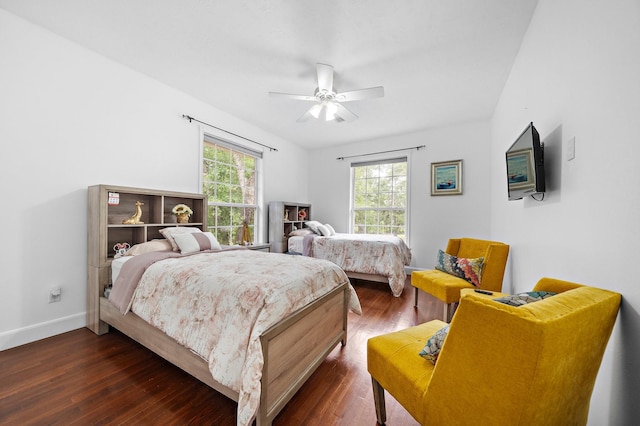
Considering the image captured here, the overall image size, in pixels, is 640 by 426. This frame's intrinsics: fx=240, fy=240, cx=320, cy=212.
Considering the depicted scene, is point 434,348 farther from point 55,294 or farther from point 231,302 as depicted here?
point 55,294

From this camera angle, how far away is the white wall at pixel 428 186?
404cm

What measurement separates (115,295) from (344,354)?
1965 mm

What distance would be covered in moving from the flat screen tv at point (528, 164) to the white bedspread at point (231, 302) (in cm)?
147

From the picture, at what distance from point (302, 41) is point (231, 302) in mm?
2243

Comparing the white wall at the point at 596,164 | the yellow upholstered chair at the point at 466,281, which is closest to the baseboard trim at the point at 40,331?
the yellow upholstered chair at the point at 466,281

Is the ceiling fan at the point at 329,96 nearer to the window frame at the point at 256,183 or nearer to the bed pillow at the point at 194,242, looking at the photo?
the window frame at the point at 256,183

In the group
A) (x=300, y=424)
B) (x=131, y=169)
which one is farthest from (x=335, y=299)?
(x=131, y=169)

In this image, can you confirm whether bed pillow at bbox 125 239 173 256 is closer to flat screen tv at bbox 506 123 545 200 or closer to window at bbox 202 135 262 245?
window at bbox 202 135 262 245

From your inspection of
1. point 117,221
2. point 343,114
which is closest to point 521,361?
point 343,114

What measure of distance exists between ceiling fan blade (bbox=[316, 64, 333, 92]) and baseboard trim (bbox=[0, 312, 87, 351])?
3348mm

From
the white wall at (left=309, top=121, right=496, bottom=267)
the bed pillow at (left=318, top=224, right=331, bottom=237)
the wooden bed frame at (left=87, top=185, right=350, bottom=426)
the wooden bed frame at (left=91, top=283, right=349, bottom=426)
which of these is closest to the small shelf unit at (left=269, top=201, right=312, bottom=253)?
the bed pillow at (left=318, top=224, right=331, bottom=237)

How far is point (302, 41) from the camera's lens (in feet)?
7.13

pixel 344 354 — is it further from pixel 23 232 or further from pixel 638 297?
pixel 23 232

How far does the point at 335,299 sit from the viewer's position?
6.31 feet
